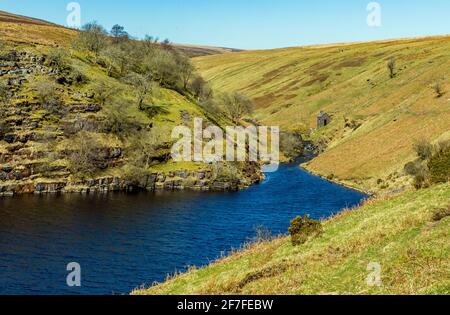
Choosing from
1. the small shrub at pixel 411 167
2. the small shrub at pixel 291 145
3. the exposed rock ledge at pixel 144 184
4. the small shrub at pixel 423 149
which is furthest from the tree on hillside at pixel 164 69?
the small shrub at pixel 423 149

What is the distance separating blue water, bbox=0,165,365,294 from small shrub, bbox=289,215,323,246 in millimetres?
20921

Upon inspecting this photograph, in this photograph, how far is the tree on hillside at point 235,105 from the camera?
16862 centimetres

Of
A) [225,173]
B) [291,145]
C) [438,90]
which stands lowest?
[225,173]

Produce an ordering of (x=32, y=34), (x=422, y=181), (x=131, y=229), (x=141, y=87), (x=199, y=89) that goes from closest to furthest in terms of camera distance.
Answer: (x=422, y=181)
(x=131, y=229)
(x=141, y=87)
(x=32, y=34)
(x=199, y=89)

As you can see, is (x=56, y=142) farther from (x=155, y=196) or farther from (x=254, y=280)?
(x=254, y=280)

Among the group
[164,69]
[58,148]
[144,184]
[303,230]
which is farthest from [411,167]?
[164,69]

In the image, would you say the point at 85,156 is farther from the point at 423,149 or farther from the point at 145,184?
the point at 423,149

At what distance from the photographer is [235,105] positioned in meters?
168

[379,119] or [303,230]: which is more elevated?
[379,119]

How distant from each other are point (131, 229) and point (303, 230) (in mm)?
40680

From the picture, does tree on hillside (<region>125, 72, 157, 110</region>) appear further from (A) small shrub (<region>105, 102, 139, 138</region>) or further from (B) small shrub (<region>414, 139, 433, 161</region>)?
(B) small shrub (<region>414, 139, 433, 161</region>)

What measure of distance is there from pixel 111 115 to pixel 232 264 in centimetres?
8287

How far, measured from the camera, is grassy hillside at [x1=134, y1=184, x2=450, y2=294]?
22.2 meters

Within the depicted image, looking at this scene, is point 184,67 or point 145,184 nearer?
point 145,184
